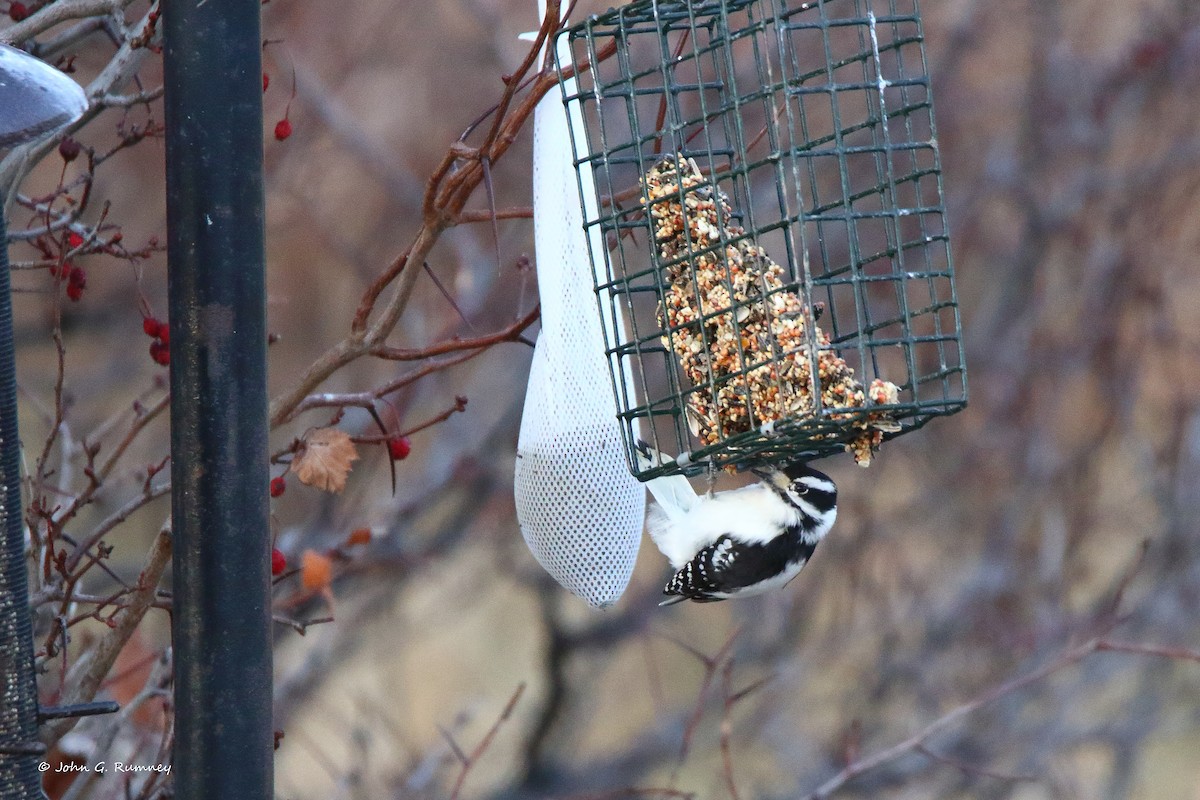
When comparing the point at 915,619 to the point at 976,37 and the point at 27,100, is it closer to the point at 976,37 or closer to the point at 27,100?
the point at 976,37

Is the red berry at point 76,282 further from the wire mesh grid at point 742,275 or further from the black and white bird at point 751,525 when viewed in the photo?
the black and white bird at point 751,525

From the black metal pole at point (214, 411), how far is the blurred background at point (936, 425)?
4101 millimetres

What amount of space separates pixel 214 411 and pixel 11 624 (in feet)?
2.15

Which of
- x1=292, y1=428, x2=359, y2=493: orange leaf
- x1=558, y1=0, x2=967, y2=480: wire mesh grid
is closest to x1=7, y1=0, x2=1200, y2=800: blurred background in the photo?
x1=558, y1=0, x2=967, y2=480: wire mesh grid

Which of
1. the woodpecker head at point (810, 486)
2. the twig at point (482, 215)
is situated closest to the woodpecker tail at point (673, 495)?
the woodpecker head at point (810, 486)

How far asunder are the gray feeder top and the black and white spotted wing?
195 centimetres

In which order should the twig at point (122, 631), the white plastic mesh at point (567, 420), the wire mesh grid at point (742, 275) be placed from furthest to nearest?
1. the white plastic mesh at point (567, 420)
2. the wire mesh grid at point (742, 275)
3. the twig at point (122, 631)

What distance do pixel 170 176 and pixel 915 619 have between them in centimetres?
566

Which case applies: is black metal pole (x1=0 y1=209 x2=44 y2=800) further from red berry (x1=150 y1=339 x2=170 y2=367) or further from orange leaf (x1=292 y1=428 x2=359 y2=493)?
red berry (x1=150 y1=339 x2=170 y2=367)

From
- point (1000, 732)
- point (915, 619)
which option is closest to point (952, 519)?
point (915, 619)

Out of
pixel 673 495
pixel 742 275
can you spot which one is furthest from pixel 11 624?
pixel 673 495

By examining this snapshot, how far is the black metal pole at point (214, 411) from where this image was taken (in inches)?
84.3

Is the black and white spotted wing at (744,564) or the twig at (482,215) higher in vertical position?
the twig at (482,215)

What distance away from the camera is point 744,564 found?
3418 mm
